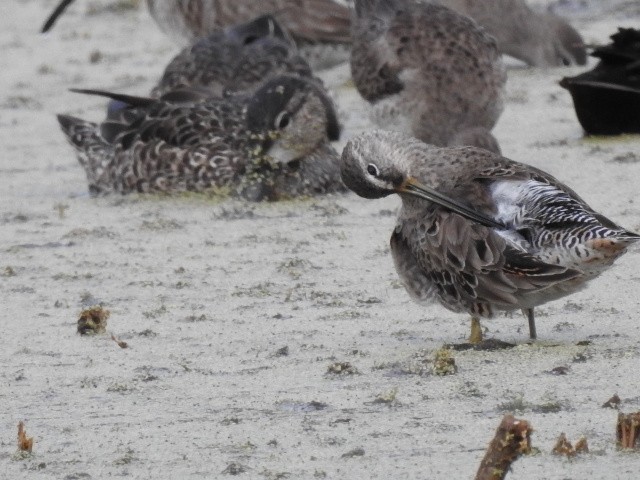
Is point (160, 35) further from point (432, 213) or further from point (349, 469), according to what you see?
point (349, 469)

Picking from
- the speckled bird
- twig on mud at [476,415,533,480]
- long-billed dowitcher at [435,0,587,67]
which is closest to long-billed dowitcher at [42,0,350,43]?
long-billed dowitcher at [435,0,587,67]

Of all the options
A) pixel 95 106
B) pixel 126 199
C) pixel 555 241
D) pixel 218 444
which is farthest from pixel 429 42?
pixel 218 444

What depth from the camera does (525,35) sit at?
440 inches

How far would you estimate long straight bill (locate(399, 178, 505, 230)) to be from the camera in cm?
519

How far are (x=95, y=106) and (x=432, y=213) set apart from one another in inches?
240

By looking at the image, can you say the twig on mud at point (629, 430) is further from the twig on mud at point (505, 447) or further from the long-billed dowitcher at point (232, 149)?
the long-billed dowitcher at point (232, 149)

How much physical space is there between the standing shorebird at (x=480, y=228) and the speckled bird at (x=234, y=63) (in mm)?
3825

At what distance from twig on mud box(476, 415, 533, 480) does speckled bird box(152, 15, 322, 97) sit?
604 cm

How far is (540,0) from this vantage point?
1341 cm

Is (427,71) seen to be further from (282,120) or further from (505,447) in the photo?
(505,447)

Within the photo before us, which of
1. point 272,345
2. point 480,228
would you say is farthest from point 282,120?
point 480,228

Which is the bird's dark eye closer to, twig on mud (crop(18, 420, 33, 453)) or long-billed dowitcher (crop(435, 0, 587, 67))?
long-billed dowitcher (crop(435, 0, 587, 67))

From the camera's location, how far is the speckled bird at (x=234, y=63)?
9.60 m

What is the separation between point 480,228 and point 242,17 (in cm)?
656
